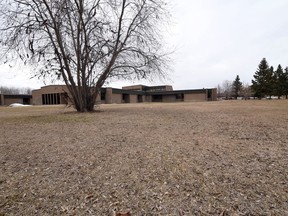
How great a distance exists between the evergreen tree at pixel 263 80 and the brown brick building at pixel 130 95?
42.8 ft

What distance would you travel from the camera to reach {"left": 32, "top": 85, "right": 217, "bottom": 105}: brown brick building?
48406mm

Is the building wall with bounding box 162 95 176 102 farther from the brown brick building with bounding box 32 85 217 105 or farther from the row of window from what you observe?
the row of window

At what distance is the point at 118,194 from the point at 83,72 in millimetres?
11784

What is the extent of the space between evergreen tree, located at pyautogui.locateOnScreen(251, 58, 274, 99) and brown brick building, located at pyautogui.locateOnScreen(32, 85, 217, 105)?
13.0 m

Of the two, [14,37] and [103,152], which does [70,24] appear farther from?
[103,152]

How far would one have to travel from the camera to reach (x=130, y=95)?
5669 cm

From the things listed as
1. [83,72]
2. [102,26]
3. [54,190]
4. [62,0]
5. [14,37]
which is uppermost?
[62,0]

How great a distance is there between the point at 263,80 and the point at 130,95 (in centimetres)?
3199

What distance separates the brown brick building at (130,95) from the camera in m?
48.4

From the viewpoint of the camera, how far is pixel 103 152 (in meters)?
4.20

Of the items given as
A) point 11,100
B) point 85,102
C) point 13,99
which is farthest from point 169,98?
point 85,102

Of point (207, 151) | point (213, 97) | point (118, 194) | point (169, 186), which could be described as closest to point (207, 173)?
point (169, 186)

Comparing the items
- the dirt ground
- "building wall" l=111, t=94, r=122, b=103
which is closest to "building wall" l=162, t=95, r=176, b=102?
"building wall" l=111, t=94, r=122, b=103

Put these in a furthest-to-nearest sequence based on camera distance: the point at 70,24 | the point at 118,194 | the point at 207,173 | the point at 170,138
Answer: the point at 70,24, the point at 170,138, the point at 207,173, the point at 118,194
